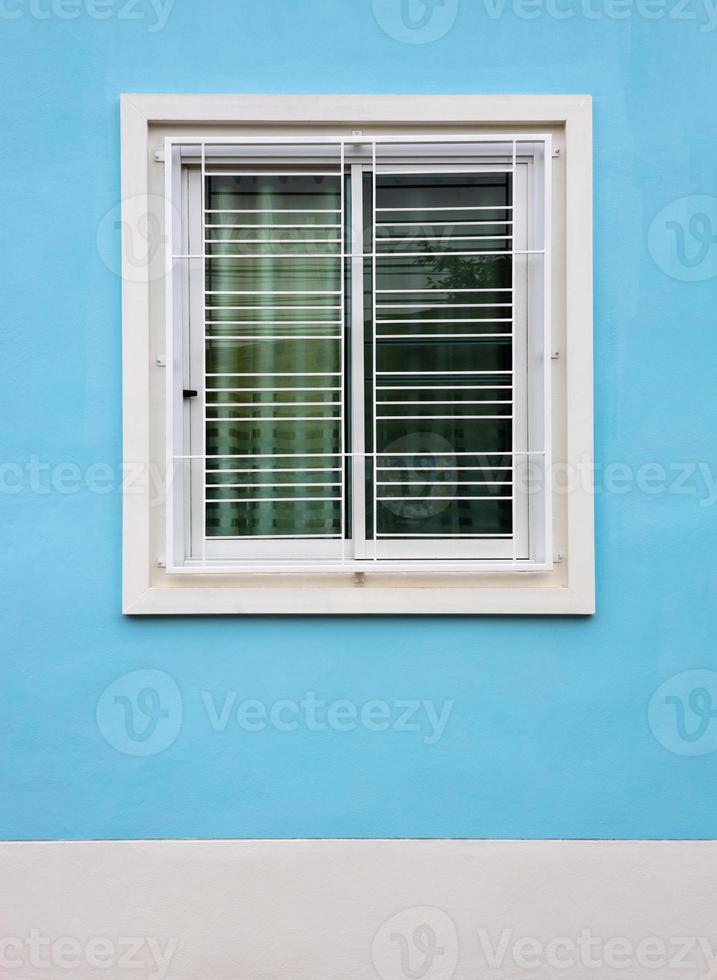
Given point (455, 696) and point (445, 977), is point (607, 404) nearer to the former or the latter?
point (455, 696)

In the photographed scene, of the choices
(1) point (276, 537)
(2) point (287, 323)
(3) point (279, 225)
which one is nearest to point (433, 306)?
(2) point (287, 323)

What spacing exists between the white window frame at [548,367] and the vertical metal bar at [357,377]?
0.17 meters

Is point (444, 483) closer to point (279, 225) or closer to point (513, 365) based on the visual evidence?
point (513, 365)

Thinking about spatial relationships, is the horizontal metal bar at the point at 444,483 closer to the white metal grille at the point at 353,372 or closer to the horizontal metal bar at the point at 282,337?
the white metal grille at the point at 353,372

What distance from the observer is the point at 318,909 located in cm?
318

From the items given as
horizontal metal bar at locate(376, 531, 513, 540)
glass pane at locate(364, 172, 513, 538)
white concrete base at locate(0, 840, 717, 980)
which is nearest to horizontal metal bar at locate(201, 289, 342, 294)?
glass pane at locate(364, 172, 513, 538)

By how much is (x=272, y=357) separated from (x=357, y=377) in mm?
338

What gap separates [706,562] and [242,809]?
1.94 metres

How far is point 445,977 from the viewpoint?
3.18 metres

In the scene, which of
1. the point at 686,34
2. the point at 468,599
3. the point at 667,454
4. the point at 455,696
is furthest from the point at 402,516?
the point at 686,34

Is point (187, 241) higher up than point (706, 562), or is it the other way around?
point (187, 241)

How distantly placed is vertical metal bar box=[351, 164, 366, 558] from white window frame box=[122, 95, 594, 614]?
0.57 ft

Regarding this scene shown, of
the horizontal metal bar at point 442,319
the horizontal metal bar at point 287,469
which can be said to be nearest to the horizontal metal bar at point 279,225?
the horizontal metal bar at point 442,319

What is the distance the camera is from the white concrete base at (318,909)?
3.18 meters
